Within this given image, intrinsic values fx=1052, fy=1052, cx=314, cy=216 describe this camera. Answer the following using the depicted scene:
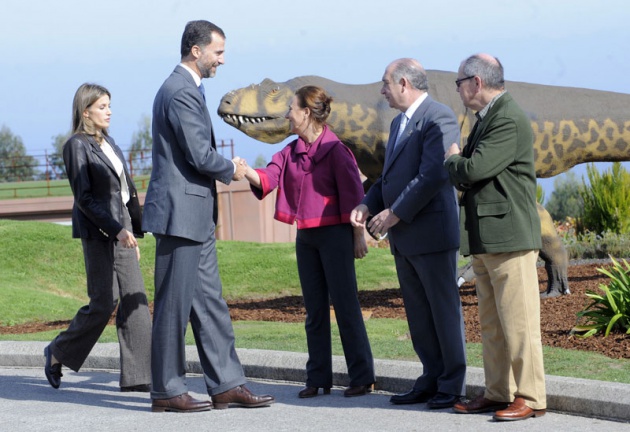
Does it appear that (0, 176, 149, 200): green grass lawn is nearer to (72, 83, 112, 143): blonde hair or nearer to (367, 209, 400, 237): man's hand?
(72, 83, 112, 143): blonde hair

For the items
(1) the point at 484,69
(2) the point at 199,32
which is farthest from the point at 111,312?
(1) the point at 484,69

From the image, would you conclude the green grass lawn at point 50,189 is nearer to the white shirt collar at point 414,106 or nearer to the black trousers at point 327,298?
the black trousers at point 327,298

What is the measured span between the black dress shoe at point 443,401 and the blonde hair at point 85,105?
2.80 metres

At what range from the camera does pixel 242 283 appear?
571 inches

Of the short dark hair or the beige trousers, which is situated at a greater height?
the short dark hair

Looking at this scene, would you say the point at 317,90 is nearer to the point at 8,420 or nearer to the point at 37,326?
the point at 8,420

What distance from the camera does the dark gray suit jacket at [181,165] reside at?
19.3 feet

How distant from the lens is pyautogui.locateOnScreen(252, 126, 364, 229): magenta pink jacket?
636 cm

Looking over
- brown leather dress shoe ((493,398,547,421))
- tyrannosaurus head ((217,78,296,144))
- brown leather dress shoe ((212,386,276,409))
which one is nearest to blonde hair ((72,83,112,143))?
→ brown leather dress shoe ((212,386,276,409))

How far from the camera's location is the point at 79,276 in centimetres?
1508

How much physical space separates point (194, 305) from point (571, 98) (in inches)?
271

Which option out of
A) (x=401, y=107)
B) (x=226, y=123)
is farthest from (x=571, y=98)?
(x=401, y=107)

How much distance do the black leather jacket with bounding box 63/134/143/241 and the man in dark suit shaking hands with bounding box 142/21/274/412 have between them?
794mm

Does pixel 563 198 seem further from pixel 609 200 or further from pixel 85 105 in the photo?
pixel 85 105
